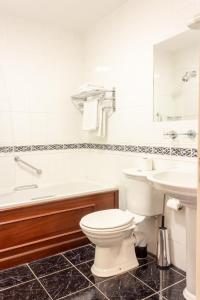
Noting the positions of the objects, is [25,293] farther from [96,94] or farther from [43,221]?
[96,94]

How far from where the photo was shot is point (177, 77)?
2180 millimetres

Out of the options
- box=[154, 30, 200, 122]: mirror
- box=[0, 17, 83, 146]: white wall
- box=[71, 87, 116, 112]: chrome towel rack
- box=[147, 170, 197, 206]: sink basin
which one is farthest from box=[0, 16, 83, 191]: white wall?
box=[147, 170, 197, 206]: sink basin

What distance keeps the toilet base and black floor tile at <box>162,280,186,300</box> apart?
1.25ft

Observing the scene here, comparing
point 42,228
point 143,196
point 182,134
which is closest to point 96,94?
point 182,134

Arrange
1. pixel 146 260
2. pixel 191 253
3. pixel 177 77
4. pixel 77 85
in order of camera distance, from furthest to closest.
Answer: pixel 77 85, pixel 146 260, pixel 177 77, pixel 191 253

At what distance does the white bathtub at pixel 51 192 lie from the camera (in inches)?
99.6

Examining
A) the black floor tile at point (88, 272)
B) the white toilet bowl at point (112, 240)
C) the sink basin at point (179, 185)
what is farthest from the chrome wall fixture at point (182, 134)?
the black floor tile at point (88, 272)

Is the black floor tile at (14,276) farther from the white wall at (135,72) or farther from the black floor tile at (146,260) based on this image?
the white wall at (135,72)

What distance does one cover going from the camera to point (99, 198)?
9.07ft

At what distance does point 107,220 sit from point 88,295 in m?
0.60

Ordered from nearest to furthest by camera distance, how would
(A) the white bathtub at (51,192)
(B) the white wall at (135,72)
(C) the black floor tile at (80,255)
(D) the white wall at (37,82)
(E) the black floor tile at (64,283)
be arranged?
(E) the black floor tile at (64,283), (B) the white wall at (135,72), (C) the black floor tile at (80,255), (A) the white bathtub at (51,192), (D) the white wall at (37,82)

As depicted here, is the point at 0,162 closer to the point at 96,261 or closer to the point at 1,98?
the point at 1,98

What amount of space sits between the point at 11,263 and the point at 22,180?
982mm

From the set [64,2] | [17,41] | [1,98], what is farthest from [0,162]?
[64,2]
